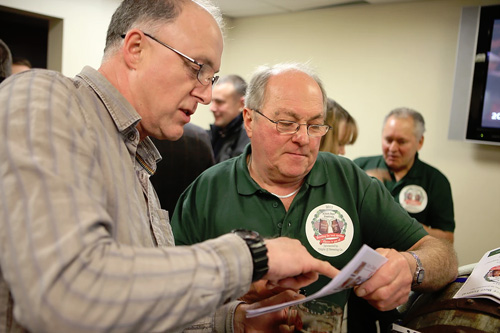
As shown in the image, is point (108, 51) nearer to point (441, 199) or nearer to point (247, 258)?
point (247, 258)

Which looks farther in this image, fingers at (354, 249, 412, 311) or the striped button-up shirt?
fingers at (354, 249, 412, 311)

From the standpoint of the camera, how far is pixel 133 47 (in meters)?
1.07

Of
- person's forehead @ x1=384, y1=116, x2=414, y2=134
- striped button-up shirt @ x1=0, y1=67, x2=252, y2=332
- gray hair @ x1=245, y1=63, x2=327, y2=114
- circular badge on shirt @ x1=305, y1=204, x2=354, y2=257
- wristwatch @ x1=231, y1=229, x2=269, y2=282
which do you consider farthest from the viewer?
person's forehead @ x1=384, y1=116, x2=414, y2=134

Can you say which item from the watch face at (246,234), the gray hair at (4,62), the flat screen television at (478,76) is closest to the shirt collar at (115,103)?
the watch face at (246,234)

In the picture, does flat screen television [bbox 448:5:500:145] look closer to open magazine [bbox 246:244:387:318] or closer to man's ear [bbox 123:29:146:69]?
open magazine [bbox 246:244:387:318]

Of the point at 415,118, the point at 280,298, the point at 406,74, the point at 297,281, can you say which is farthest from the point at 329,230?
the point at 406,74

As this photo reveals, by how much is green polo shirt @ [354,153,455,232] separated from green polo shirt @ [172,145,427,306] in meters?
1.70

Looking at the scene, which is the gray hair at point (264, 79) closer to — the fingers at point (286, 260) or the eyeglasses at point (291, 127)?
the eyeglasses at point (291, 127)

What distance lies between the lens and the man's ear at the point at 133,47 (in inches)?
41.5

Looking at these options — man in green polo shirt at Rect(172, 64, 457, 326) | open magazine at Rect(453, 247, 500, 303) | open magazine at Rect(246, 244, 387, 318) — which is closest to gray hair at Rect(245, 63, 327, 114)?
man in green polo shirt at Rect(172, 64, 457, 326)

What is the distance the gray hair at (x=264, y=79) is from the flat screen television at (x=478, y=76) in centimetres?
305

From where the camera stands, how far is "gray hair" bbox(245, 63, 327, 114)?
1843 millimetres

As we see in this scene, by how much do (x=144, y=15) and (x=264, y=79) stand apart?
84cm

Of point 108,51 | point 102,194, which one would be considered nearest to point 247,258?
point 102,194
